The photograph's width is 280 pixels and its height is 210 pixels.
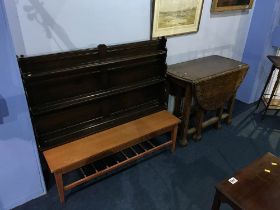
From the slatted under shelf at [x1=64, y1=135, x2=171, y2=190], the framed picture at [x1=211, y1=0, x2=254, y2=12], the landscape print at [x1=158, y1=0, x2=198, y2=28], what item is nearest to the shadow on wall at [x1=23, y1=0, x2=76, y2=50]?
the landscape print at [x1=158, y1=0, x2=198, y2=28]

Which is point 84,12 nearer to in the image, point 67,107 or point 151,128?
point 67,107

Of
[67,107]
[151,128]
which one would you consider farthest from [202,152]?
[67,107]

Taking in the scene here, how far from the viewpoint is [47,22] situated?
6.26ft

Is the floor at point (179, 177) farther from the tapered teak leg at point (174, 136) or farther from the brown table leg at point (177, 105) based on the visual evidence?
the brown table leg at point (177, 105)

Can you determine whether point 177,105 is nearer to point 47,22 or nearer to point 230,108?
point 230,108

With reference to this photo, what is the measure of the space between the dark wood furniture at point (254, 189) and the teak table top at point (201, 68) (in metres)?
1.00

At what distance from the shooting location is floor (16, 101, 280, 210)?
2152 millimetres

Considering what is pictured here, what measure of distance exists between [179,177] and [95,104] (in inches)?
42.3

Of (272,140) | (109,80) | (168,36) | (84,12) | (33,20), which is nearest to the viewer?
(33,20)

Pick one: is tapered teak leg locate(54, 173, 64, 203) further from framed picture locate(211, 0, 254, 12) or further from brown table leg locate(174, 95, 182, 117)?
framed picture locate(211, 0, 254, 12)

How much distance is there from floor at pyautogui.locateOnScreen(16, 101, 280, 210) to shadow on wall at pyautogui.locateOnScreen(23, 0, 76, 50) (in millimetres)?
1292

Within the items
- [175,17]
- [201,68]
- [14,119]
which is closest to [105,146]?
[14,119]

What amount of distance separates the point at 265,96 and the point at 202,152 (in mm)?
1834

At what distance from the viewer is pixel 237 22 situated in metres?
3.35
